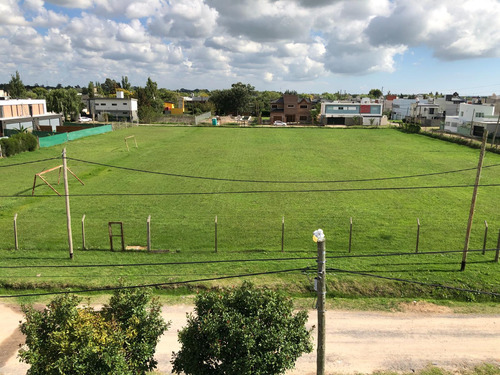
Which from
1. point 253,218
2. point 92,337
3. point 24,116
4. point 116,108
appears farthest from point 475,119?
point 92,337

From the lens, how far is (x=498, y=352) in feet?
41.9

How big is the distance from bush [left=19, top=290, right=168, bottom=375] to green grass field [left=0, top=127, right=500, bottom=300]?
720 centimetres

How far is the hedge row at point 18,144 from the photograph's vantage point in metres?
47.2

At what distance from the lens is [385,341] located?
1345 centimetres

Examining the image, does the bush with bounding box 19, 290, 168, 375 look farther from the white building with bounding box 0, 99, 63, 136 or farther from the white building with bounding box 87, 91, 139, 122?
the white building with bounding box 87, 91, 139, 122

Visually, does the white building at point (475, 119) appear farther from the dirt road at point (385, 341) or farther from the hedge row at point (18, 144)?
the hedge row at point (18, 144)

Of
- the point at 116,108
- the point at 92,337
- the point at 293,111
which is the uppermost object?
the point at 116,108

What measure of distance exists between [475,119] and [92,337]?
276 ft

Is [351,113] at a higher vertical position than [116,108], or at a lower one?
lower

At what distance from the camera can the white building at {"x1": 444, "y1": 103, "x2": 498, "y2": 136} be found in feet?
240

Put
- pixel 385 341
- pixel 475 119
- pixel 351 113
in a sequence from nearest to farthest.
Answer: pixel 385 341 < pixel 475 119 < pixel 351 113

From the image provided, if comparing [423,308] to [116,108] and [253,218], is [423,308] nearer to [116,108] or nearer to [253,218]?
[253,218]

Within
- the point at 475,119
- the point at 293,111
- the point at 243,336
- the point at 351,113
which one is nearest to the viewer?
the point at 243,336

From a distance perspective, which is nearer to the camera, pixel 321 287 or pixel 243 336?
pixel 243 336
